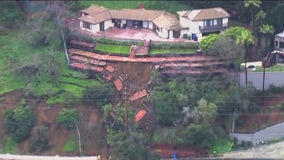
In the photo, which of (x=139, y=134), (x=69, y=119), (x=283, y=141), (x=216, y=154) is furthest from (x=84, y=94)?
(x=283, y=141)

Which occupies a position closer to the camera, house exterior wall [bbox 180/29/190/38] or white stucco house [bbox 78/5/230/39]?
white stucco house [bbox 78/5/230/39]

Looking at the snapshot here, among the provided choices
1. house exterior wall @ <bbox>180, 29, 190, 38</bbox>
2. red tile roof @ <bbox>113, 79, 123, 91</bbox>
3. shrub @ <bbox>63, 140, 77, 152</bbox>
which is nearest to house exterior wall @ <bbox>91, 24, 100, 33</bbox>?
house exterior wall @ <bbox>180, 29, 190, 38</bbox>

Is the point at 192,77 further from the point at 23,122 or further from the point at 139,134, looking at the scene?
the point at 23,122

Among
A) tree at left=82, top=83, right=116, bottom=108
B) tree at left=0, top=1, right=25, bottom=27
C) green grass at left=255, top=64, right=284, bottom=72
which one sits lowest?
tree at left=82, top=83, right=116, bottom=108

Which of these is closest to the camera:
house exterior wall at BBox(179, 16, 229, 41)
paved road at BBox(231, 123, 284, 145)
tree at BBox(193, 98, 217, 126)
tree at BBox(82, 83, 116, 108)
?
tree at BBox(193, 98, 217, 126)

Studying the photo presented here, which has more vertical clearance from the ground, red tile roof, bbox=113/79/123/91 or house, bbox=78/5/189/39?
house, bbox=78/5/189/39

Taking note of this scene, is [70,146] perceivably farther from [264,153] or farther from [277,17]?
[277,17]

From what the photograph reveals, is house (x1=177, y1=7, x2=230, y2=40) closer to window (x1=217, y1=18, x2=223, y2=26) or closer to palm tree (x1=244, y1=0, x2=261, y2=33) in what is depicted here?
window (x1=217, y1=18, x2=223, y2=26)
